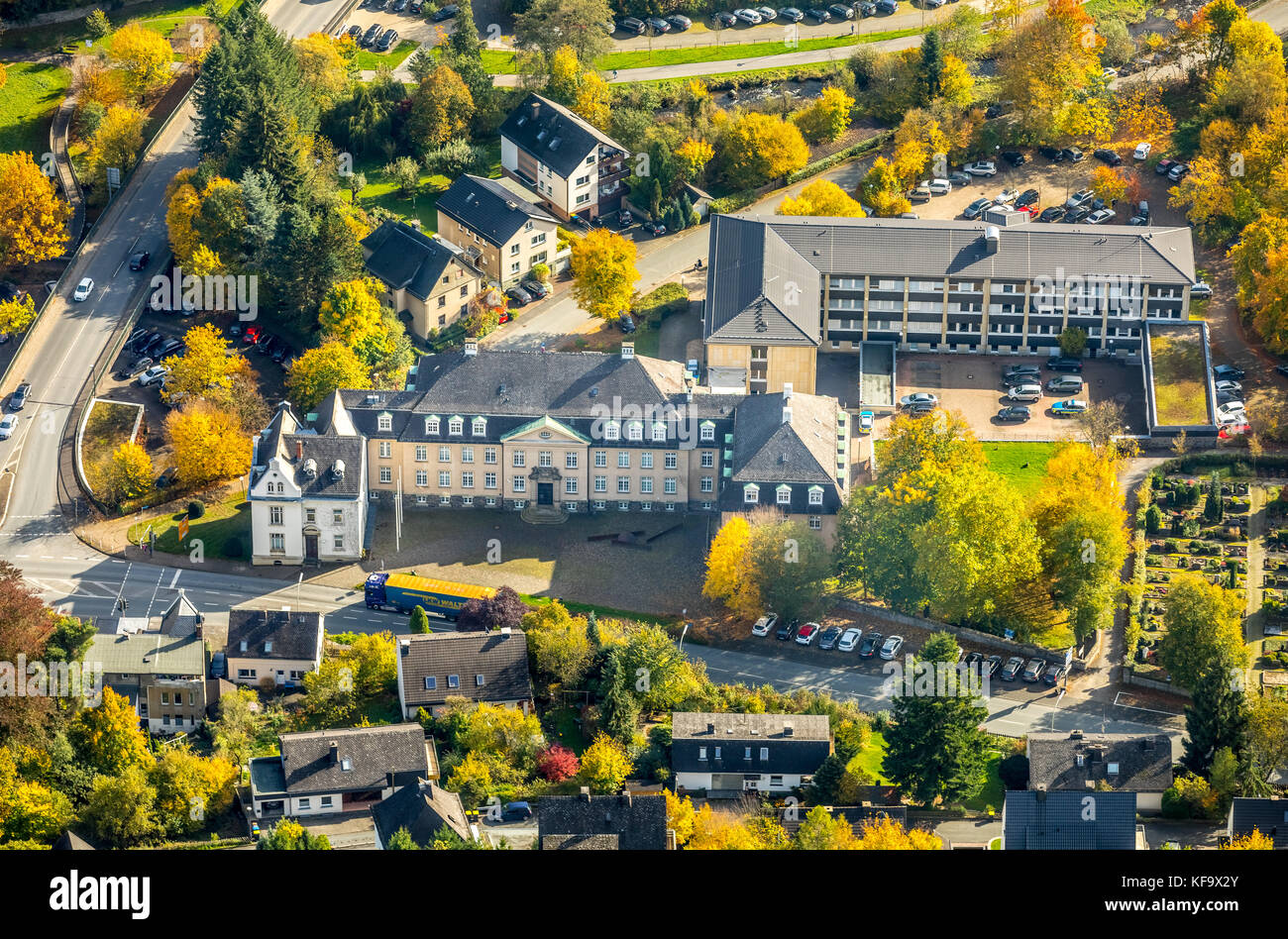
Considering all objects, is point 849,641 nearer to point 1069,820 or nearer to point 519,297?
point 1069,820

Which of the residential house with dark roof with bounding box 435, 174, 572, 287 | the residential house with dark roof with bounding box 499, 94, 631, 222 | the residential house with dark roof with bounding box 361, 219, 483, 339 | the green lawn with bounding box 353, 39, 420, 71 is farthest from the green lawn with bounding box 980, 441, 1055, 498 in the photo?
the green lawn with bounding box 353, 39, 420, 71

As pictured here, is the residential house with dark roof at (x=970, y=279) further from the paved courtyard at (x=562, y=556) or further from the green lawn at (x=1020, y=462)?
the paved courtyard at (x=562, y=556)

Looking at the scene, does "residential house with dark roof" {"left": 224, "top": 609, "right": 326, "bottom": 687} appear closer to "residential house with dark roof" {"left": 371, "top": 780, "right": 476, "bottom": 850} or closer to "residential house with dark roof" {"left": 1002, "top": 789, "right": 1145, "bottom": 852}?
"residential house with dark roof" {"left": 371, "top": 780, "right": 476, "bottom": 850}

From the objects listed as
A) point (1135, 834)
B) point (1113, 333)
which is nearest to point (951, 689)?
point (1135, 834)

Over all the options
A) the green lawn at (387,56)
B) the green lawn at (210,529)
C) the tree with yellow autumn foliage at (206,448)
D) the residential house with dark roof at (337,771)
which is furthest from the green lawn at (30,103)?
the residential house with dark roof at (337,771)

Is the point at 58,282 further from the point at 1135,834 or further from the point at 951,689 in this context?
the point at 1135,834

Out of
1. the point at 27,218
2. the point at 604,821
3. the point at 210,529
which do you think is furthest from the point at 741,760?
the point at 27,218
